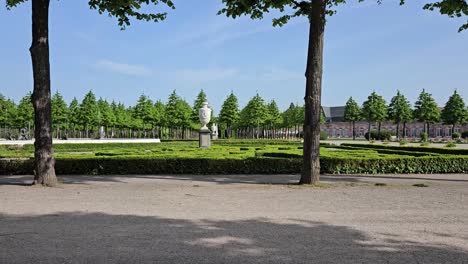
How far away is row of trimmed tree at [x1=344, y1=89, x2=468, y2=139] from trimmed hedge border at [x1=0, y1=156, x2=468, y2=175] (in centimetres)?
6504

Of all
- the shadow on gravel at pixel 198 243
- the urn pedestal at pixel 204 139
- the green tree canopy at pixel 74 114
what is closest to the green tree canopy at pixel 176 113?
the green tree canopy at pixel 74 114

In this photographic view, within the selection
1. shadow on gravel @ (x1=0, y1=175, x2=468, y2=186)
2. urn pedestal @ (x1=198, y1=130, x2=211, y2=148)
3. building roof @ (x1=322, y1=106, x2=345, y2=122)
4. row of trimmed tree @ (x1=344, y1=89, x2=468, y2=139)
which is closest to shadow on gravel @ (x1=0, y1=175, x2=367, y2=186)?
shadow on gravel @ (x1=0, y1=175, x2=468, y2=186)

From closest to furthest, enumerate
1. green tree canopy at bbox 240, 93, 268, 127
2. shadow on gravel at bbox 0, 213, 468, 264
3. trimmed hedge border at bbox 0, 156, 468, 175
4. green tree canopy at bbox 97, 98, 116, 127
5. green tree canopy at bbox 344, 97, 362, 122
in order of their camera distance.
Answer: shadow on gravel at bbox 0, 213, 468, 264 < trimmed hedge border at bbox 0, 156, 468, 175 < green tree canopy at bbox 240, 93, 268, 127 < green tree canopy at bbox 97, 98, 116, 127 < green tree canopy at bbox 344, 97, 362, 122

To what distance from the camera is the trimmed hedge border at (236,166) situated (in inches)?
554

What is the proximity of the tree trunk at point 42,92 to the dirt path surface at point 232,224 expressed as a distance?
2.18 ft

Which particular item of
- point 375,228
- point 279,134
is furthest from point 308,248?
point 279,134

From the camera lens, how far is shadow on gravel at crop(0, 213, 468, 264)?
462 centimetres

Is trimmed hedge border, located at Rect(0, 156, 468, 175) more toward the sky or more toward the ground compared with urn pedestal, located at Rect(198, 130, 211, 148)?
more toward the ground

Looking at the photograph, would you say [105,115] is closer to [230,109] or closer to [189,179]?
[230,109]

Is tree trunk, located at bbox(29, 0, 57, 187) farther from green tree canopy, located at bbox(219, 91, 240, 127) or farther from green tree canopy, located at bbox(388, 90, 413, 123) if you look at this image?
green tree canopy, located at bbox(388, 90, 413, 123)

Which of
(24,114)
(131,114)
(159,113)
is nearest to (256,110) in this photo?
(159,113)

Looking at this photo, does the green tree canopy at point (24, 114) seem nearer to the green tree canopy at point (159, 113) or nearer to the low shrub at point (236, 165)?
the green tree canopy at point (159, 113)

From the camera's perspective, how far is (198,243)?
5.21m

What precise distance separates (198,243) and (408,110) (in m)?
83.9
